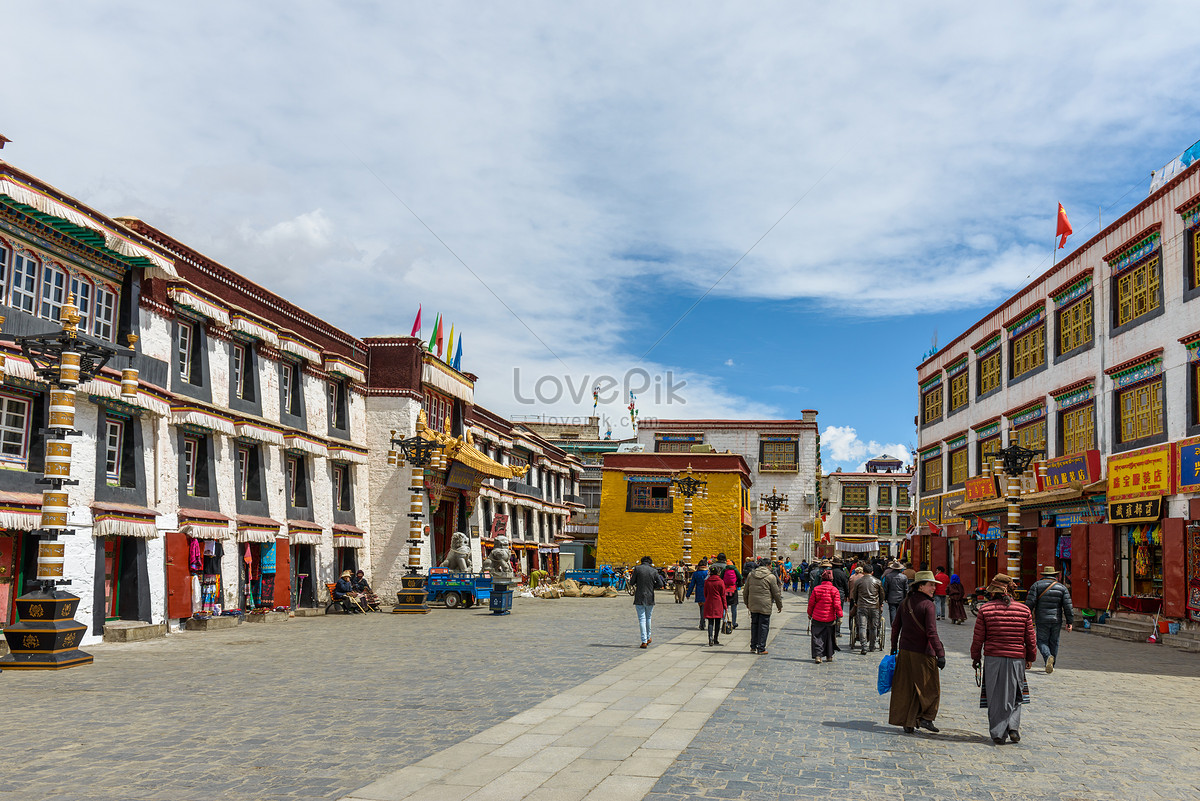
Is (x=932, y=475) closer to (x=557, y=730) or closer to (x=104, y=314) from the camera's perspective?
(x=104, y=314)

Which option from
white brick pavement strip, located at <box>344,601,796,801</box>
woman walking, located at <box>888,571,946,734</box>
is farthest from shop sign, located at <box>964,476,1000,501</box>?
woman walking, located at <box>888,571,946,734</box>

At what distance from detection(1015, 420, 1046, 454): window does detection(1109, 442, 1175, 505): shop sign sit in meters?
4.89

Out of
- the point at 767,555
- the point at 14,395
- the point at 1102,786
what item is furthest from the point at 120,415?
the point at 767,555

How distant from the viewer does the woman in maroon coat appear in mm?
17531

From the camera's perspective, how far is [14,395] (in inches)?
643

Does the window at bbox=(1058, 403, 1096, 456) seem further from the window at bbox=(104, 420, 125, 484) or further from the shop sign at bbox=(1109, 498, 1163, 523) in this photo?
the window at bbox=(104, 420, 125, 484)

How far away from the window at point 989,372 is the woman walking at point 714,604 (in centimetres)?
2022

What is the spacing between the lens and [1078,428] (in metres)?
26.0

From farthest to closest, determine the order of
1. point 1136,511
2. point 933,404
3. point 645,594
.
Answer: point 933,404 → point 1136,511 → point 645,594

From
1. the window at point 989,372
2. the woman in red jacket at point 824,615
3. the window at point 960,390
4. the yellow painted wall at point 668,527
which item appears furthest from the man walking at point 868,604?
the yellow painted wall at point 668,527

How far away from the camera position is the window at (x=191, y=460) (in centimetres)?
2183

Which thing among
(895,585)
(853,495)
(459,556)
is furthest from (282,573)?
(853,495)

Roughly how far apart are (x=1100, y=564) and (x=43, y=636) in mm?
22752

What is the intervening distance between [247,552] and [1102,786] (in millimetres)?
21017
